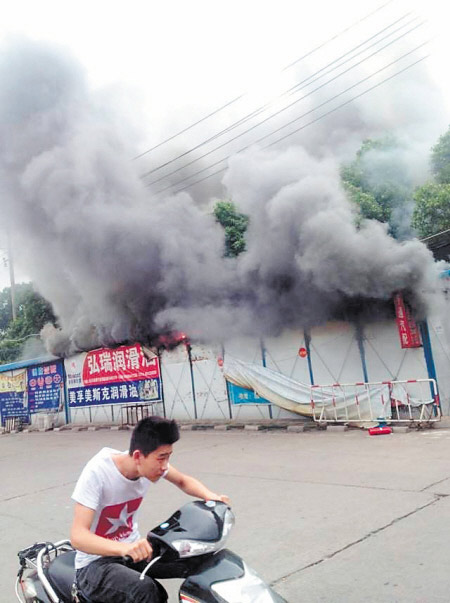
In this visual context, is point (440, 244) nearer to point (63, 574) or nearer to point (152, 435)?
point (152, 435)

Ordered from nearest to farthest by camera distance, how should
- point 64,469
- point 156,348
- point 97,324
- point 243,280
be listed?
point 64,469 → point 243,280 → point 156,348 → point 97,324

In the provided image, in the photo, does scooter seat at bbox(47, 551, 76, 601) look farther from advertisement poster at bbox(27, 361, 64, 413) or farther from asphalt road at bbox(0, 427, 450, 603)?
advertisement poster at bbox(27, 361, 64, 413)

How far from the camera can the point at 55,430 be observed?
17172 mm

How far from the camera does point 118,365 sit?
16.5 m

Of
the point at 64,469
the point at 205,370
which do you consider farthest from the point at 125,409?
the point at 64,469

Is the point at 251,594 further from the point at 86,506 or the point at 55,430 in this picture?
the point at 55,430

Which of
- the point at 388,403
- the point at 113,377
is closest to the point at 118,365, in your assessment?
the point at 113,377

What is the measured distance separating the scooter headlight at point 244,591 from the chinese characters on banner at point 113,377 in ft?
45.7

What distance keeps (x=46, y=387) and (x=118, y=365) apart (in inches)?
172

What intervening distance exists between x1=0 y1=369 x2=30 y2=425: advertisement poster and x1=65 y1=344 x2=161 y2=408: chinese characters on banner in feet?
8.57

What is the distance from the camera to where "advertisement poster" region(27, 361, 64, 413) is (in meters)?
18.8

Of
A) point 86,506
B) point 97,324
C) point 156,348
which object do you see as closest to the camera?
point 86,506

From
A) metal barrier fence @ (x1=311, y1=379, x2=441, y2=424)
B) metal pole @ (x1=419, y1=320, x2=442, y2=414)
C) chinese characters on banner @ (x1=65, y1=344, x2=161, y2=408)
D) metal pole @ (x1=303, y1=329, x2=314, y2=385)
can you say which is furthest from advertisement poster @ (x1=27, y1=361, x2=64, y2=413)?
metal pole @ (x1=419, y1=320, x2=442, y2=414)

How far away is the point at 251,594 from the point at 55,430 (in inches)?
664
